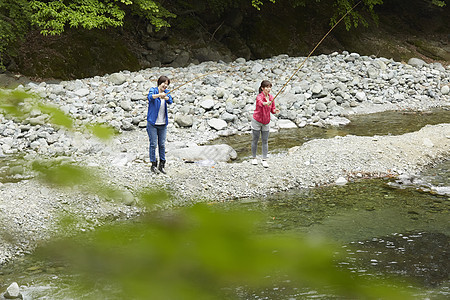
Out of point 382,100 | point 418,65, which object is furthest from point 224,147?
point 418,65

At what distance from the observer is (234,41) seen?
70.4 ft

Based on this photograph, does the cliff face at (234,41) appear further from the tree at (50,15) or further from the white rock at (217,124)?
the white rock at (217,124)

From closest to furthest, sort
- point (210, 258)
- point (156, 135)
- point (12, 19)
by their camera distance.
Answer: point (210, 258) → point (156, 135) → point (12, 19)

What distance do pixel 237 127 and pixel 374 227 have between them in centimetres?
699

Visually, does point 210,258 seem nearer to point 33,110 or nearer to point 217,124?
point 33,110

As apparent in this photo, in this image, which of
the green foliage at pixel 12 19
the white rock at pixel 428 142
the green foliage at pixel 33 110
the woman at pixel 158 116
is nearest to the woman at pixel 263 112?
the woman at pixel 158 116

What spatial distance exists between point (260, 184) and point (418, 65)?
1327cm

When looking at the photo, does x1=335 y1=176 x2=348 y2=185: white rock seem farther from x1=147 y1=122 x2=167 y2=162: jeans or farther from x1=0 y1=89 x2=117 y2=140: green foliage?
x1=0 y1=89 x2=117 y2=140: green foliage

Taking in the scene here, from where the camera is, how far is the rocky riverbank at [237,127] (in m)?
7.84

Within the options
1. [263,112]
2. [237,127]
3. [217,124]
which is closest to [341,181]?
[263,112]

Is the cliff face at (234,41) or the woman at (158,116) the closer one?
the woman at (158,116)

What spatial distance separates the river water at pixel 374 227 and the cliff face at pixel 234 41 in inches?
474

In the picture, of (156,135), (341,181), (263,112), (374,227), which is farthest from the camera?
(341,181)

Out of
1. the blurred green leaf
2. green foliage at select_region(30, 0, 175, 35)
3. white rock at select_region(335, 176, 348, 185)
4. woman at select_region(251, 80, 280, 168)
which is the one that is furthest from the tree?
the blurred green leaf
